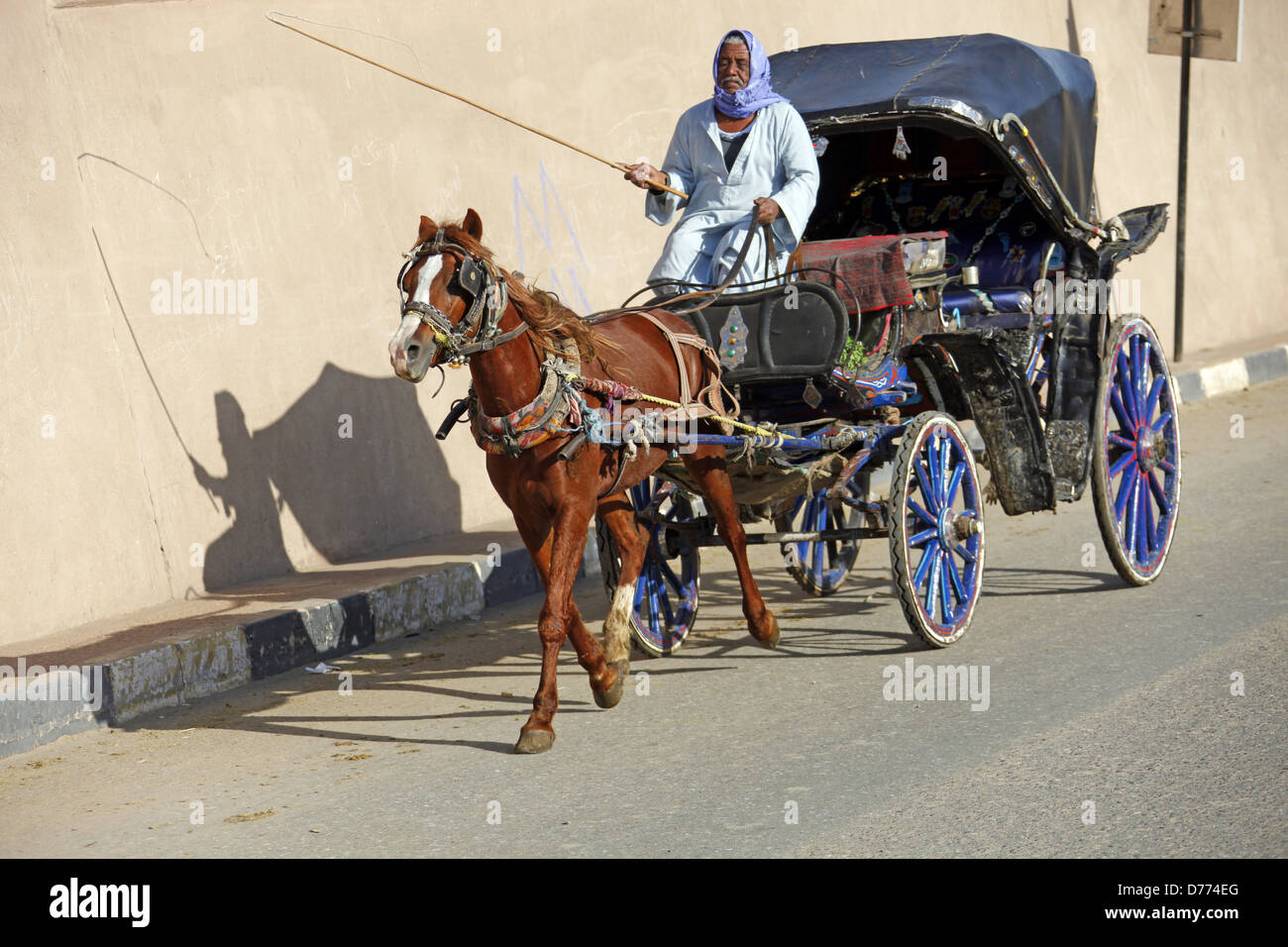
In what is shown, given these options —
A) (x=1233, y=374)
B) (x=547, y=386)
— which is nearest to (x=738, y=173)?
(x=547, y=386)

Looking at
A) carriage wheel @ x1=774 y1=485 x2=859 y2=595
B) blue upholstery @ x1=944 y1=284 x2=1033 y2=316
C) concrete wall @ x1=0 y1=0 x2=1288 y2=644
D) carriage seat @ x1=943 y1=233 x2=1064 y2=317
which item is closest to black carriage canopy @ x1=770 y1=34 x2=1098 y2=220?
carriage seat @ x1=943 y1=233 x2=1064 y2=317

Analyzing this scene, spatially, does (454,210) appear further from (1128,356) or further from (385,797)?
(385,797)

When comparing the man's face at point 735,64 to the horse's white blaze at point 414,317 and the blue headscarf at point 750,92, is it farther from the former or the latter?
the horse's white blaze at point 414,317

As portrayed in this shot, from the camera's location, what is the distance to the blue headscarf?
6.57 meters

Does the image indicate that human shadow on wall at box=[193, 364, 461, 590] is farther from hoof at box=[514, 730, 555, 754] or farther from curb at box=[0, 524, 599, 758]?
hoof at box=[514, 730, 555, 754]

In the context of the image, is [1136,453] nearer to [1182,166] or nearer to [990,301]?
[990,301]

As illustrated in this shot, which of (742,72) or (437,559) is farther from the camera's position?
(437,559)

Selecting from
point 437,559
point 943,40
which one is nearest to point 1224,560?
point 943,40

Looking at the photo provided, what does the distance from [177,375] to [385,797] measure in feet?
11.2

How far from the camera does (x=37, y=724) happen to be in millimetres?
5910

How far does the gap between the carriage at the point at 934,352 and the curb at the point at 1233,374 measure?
18.0 ft

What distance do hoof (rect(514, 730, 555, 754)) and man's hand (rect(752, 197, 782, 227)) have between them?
2.27m

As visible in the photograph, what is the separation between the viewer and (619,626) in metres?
5.89

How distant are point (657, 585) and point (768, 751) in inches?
63.4
